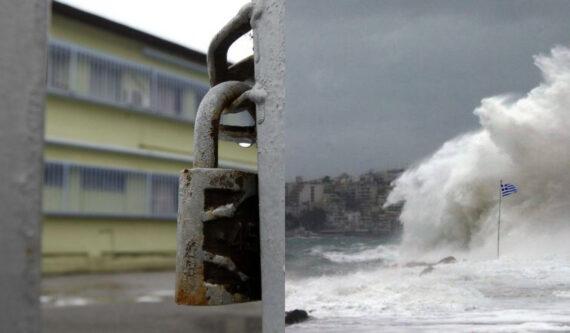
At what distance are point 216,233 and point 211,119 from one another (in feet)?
0.44

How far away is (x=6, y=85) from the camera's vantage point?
374 millimetres

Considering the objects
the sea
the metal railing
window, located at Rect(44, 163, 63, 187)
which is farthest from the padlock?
window, located at Rect(44, 163, 63, 187)

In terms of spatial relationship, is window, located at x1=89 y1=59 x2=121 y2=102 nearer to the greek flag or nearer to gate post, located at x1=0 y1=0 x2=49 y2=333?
the greek flag

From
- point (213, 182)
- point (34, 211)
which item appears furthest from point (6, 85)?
point (213, 182)

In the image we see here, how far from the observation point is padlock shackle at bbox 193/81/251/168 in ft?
2.16

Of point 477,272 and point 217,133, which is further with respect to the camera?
Answer: point 477,272

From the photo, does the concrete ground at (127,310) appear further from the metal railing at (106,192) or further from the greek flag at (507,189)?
the greek flag at (507,189)

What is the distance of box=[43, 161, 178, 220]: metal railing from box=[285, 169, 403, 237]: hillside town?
1.66 m

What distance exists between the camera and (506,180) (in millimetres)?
1749

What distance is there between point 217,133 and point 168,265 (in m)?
3.54

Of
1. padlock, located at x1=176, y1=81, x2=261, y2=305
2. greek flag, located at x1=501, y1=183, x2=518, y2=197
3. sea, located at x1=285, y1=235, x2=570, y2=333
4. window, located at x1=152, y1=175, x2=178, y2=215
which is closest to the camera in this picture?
padlock, located at x1=176, y1=81, x2=261, y2=305

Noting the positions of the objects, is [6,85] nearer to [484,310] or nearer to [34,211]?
[34,211]

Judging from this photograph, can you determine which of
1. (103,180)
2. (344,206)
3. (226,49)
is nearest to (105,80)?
(103,180)

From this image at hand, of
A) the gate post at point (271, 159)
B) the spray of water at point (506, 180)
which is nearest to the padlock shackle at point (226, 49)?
the gate post at point (271, 159)
